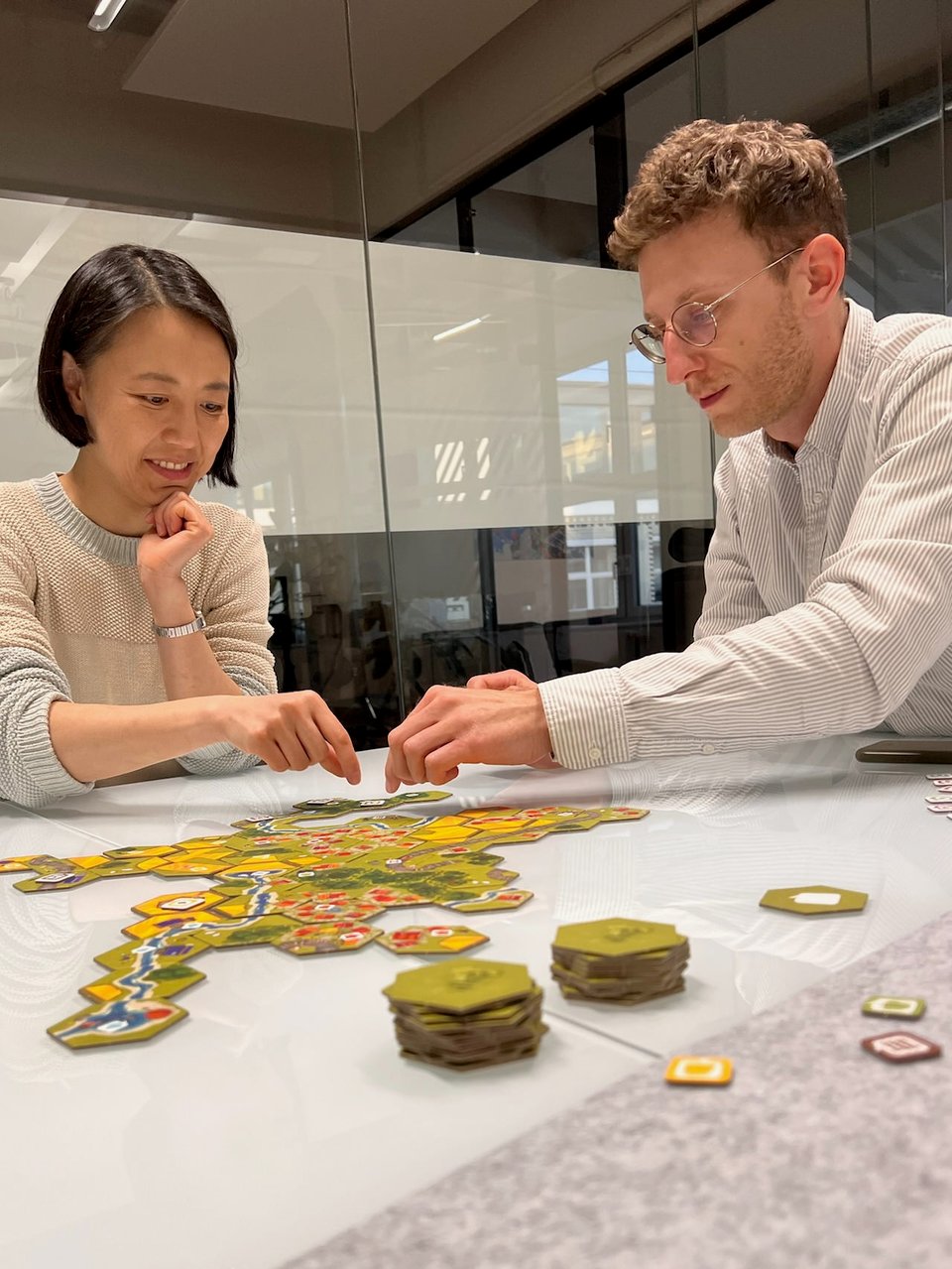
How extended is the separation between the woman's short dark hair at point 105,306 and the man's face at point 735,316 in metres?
0.78

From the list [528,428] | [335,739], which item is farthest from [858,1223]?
[528,428]

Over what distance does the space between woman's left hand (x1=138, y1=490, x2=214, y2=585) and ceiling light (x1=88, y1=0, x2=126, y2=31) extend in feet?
6.81

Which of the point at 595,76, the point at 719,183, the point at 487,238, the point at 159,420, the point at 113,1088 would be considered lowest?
the point at 113,1088

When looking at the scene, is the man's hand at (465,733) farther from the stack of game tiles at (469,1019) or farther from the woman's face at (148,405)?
the woman's face at (148,405)

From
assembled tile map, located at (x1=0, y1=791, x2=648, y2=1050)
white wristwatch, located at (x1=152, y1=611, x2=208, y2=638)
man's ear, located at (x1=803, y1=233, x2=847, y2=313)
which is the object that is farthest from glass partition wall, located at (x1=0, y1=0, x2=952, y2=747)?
assembled tile map, located at (x1=0, y1=791, x2=648, y2=1050)

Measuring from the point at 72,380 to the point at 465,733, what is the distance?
3.68ft

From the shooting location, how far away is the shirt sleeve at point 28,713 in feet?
4.80

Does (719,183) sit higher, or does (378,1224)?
(719,183)

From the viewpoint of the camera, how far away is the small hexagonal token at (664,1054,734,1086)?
0.53 meters

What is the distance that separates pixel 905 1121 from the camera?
0.48m

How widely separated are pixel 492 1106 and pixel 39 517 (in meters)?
1.57

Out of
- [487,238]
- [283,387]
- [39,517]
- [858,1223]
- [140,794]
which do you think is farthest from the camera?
[487,238]

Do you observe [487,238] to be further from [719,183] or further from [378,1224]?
[378,1224]

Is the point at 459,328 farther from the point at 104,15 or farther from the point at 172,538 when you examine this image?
the point at 172,538
